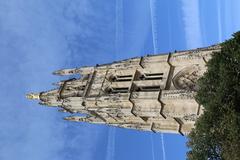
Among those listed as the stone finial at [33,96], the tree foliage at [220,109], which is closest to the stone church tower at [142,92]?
the stone finial at [33,96]

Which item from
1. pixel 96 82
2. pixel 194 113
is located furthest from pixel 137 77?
pixel 194 113

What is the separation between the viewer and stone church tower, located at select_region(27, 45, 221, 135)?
4194 centimetres

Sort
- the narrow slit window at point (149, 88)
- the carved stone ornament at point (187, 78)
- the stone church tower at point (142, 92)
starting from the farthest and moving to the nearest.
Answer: the narrow slit window at point (149, 88) → the carved stone ornament at point (187, 78) → the stone church tower at point (142, 92)

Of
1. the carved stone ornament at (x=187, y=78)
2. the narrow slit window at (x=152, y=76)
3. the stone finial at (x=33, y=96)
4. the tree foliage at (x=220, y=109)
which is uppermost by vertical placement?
the stone finial at (x=33, y=96)

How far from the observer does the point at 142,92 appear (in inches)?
1741

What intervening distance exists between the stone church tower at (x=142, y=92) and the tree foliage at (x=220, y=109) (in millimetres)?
4868

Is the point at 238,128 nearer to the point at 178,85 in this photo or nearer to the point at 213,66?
the point at 213,66

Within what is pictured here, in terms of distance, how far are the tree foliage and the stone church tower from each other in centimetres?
487

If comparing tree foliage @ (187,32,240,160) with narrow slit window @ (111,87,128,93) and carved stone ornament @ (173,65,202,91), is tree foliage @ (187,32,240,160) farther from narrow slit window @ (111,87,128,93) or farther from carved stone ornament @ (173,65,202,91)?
narrow slit window @ (111,87,128,93)

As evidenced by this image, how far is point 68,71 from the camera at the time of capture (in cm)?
5634

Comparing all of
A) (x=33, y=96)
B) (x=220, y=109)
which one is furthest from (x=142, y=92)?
(x=33, y=96)

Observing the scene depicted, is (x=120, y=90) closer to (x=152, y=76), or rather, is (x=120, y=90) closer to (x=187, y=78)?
(x=152, y=76)

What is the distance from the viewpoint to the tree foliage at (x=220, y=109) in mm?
32438

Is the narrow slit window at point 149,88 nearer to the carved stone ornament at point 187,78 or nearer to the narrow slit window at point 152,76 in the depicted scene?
the narrow slit window at point 152,76
